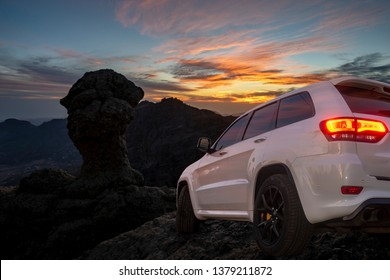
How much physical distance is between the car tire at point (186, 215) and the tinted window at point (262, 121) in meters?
2.29

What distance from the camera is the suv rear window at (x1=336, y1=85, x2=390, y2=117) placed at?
11.8 feet

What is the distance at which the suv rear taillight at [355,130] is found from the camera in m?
3.39

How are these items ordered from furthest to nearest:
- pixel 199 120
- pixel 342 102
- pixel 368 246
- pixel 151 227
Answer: pixel 199 120, pixel 151 227, pixel 368 246, pixel 342 102

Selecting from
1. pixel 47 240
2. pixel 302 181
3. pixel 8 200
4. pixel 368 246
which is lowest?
pixel 47 240

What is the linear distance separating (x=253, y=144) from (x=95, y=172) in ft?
75.4

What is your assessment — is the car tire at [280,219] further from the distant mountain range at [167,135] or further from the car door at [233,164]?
the distant mountain range at [167,135]

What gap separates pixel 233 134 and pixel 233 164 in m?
0.74

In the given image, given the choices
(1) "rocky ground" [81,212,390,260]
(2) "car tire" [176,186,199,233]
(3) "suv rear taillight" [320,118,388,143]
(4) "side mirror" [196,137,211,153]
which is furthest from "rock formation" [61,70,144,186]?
(3) "suv rear taillight" [320,118,388,143]

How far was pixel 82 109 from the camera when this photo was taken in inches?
1051

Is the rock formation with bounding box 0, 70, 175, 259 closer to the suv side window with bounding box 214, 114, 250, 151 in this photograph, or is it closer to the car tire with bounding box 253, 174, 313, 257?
the suv side window with bounding box 214, 114, 250, 151

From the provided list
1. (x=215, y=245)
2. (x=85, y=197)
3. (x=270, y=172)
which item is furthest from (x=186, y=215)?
(x=85, y=197)

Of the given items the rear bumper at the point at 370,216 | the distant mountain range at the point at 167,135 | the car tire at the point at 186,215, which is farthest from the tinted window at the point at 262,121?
the distant mountain range at the point at 167,135
